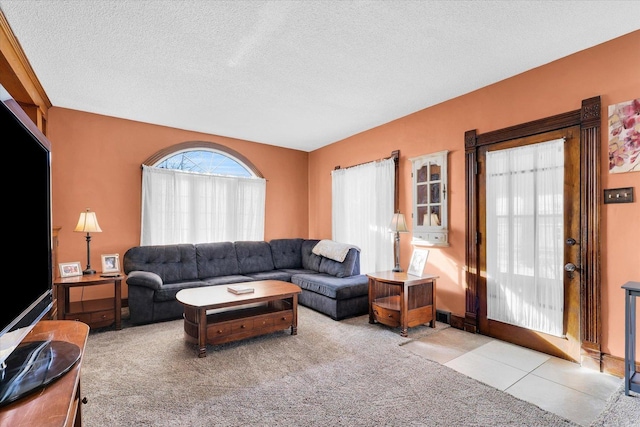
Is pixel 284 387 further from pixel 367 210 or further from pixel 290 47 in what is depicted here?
pixel 367 210

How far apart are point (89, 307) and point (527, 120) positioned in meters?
4.97

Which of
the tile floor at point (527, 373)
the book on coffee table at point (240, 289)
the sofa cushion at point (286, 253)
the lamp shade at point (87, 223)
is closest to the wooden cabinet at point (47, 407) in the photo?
the book on coffee table at point (240, 289)

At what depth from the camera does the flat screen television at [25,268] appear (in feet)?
3.26

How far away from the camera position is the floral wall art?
2443mm

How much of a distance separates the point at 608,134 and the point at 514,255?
4.12 feet

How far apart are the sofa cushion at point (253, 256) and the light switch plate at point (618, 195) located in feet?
13.7

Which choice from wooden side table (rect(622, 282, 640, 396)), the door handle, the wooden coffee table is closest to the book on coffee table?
the wooden coffee table

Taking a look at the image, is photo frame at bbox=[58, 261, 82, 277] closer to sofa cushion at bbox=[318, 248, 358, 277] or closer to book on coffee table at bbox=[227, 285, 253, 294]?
book on coffee table at bbox=[227, 285, 253, 294]

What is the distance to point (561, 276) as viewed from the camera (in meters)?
2.85

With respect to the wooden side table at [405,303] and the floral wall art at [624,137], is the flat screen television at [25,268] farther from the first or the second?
the floral wall art at [624,137]

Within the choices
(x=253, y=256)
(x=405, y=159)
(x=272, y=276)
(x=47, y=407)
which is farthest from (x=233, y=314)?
(x=405, y=159)

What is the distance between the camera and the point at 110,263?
13.0 ft

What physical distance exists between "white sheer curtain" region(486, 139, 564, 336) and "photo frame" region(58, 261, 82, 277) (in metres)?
4.53

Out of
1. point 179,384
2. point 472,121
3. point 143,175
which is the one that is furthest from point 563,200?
point 143,175
